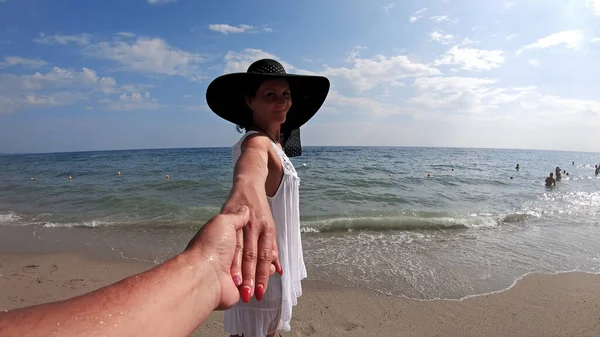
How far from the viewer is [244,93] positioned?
2.20m

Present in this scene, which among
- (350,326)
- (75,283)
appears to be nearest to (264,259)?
(350,326)

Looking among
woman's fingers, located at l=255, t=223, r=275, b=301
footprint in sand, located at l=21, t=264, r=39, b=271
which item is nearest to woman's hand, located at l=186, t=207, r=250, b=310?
woman's fingers, located at l=255, t=223, r=275, b=301

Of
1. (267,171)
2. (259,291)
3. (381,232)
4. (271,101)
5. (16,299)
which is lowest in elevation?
(16,299)

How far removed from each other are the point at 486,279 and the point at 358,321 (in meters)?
2.76

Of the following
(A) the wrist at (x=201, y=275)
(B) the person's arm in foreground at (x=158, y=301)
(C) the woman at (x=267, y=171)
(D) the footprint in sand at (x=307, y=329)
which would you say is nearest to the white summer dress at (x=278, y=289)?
(C) the woman at (x=267, y=171)

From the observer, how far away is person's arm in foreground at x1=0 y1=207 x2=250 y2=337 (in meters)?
0.68

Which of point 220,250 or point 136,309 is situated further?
point 220,250

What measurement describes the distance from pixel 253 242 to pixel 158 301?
39 centimetres

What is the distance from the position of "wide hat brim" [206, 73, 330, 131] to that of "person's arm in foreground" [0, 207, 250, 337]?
1165 millimetres

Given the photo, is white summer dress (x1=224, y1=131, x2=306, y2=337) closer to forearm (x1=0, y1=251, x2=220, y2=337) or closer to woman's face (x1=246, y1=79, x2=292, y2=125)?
woman's face (x1=246, y1=79, x2=292, y2=125)

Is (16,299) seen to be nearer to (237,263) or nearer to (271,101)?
(271,101)

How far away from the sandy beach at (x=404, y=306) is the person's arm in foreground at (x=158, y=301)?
3222 mm

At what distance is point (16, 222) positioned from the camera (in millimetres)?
8961

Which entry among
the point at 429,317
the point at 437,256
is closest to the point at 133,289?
the point at 429,317
